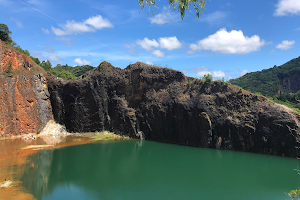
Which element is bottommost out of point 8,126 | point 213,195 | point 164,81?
point 213,195

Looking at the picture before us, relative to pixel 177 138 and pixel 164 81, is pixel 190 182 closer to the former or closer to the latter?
pixel 177 138

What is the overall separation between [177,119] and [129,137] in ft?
21.2

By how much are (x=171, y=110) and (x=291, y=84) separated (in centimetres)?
3913

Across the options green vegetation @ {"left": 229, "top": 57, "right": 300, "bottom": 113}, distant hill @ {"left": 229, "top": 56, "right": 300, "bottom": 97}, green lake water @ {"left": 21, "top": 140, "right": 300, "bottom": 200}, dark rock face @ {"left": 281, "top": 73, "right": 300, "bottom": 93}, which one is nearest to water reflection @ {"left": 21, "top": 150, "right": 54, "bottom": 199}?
green lake water @ {"left": 21, "top": 140, "right": 300, "bottom": 200}

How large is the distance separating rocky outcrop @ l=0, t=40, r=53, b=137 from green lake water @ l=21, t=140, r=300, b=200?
24.7 feet

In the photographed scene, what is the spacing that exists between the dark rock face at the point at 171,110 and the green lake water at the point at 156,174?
1.96m

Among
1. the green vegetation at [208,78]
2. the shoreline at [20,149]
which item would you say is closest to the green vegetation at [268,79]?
the green vegetation at [208,78]

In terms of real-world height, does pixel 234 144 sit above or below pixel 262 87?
below

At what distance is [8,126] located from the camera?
21234mm

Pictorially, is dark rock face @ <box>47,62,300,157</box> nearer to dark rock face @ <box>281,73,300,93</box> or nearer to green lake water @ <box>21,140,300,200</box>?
green lake water @ <box>21,140,300,200</box>

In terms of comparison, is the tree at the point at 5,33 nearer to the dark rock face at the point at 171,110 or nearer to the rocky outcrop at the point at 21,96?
the rocky outcrop at the point at 21,96

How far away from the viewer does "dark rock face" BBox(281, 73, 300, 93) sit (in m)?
46.7

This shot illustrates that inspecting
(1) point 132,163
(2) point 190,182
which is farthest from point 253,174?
(1) point 132,163

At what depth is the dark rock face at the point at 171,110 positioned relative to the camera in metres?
19.0
